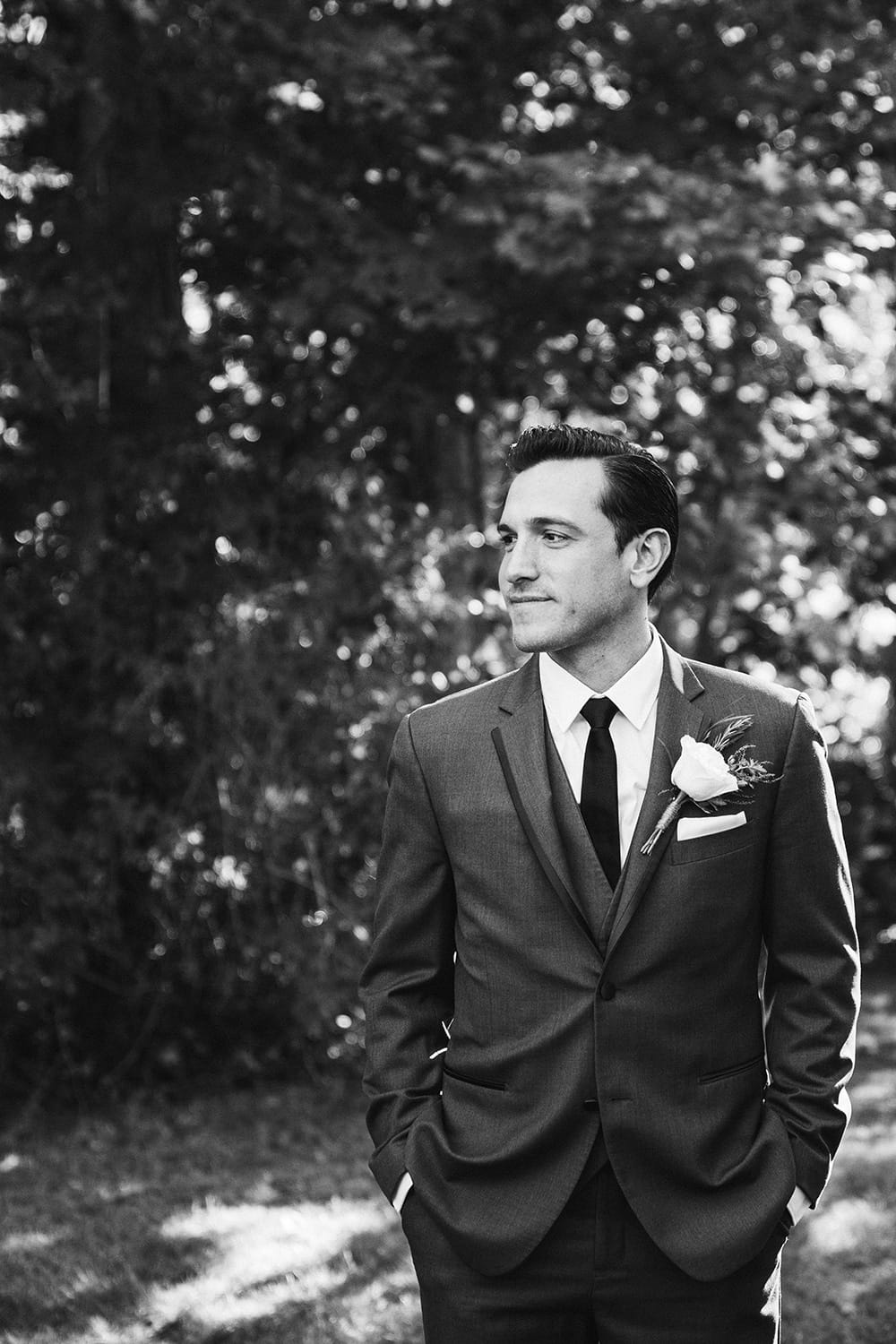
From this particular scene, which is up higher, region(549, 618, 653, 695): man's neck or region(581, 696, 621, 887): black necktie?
region(549, 618, 653, 695): man's neck

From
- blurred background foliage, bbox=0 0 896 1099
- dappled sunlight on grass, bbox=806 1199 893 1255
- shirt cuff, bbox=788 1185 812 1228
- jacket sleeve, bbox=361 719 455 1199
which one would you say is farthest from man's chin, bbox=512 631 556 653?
blurred background foliage, bbox=0 0 896 1099

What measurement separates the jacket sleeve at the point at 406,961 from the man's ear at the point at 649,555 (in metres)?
0.53

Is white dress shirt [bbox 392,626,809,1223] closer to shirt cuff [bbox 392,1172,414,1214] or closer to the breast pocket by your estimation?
shirt cuff [bbox 392,1172,414,1214]

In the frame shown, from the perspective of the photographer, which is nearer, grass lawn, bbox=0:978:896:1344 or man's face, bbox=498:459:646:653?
man's face, bbox=498:459:646:653

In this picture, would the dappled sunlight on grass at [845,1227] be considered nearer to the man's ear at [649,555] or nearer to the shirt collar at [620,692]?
the shirt collar at [620,692]

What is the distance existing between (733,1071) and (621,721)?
0.66m

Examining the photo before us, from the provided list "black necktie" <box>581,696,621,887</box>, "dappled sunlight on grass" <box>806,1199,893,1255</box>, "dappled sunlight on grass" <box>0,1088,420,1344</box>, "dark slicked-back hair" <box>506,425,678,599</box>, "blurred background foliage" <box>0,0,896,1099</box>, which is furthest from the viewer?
"blurred background foliage" <box>0,0,896,1099</box>

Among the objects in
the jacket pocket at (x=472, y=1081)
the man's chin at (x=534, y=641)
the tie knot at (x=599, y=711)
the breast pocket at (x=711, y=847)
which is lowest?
the jacket pocket at (x=472, y=1081)

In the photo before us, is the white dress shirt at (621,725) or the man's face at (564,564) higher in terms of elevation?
the man's face at (564,564)

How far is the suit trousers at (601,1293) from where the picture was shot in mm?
2271

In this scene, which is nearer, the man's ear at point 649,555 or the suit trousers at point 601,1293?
the suit trousers at point 601,1293

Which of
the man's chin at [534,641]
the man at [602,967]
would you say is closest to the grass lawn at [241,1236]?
the man at [602,967]

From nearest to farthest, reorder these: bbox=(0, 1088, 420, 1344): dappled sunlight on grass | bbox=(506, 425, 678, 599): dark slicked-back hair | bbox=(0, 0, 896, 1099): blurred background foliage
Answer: bbox=(506, 425, 678, 599): dark slicked-back hair → bbox=(0, 1088, 420, 1344): dappled sunlight on grass → bbox=(0, 0, 896, 1099): blurred background foliage

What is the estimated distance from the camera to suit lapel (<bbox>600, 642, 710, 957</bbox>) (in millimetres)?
2322
